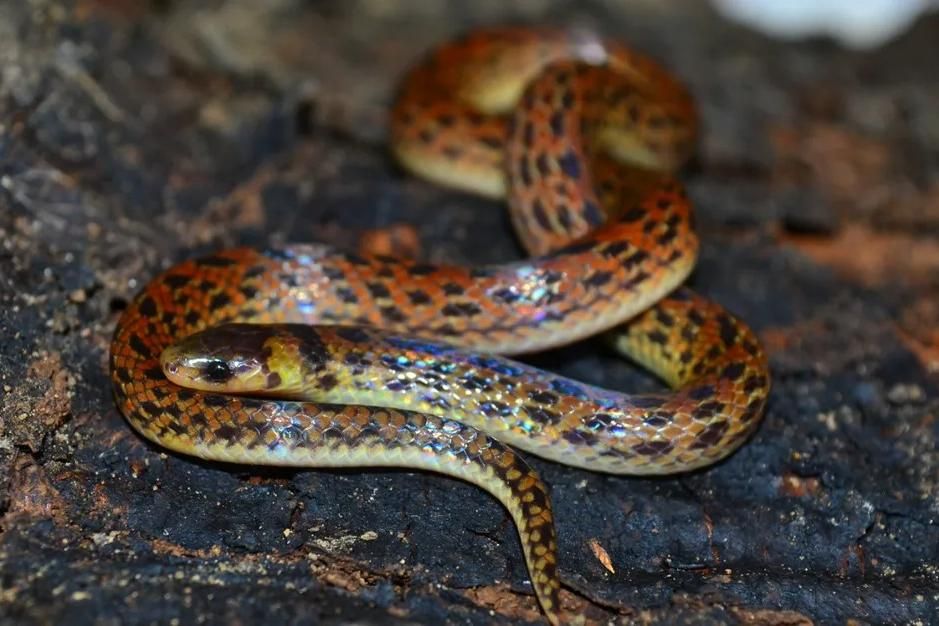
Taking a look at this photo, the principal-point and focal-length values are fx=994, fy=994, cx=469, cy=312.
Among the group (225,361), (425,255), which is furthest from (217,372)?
(425,255)

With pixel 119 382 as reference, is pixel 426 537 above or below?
below

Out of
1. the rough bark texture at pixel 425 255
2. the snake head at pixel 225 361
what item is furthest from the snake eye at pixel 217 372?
the rough bark texture at pixel 425 255

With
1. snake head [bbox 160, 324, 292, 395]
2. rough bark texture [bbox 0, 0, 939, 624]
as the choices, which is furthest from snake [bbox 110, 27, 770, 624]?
rough bark texture [bbox 0, 0, 939, 624]

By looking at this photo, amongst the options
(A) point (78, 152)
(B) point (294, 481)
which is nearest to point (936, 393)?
(B) point (294, 481)

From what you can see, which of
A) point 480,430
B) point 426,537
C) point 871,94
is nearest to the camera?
point 426,537

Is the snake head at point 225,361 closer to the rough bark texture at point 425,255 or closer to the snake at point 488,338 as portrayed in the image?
the snake at point 488,338

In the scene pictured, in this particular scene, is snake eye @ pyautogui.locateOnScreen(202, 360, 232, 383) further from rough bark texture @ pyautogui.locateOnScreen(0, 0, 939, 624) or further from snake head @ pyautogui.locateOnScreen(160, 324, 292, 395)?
rough bark texture @ pyautogui.locateOnScreen(0, 0, 939, 624)

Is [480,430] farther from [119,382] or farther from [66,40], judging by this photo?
[66,40]

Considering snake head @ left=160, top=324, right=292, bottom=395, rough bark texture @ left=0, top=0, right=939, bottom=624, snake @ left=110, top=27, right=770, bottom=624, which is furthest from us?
snake head @ left=160, top=324, right=292, bottom=395
